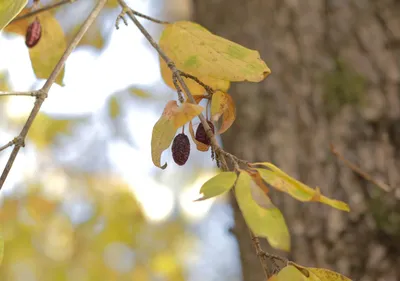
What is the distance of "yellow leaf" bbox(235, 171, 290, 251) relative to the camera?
0.42m

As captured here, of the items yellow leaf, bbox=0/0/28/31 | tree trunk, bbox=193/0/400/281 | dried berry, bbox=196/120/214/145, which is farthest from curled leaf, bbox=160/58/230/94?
tree trunk, bbox=193/0/400/281

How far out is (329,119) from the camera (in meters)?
1.18

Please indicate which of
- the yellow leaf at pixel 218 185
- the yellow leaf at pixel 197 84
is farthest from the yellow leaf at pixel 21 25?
the yellow leaf at pixel 218 185

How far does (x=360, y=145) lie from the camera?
1132mm

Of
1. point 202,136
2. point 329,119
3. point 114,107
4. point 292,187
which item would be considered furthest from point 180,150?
point 114,107

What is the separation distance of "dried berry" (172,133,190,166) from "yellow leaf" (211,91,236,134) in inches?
1.5

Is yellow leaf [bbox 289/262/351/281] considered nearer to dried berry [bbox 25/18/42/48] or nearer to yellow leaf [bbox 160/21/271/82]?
yellow leaf [bbox 160/21/271/82]

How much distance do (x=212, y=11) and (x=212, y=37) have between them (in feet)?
2.85

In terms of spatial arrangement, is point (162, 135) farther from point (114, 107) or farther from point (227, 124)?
point (114, 107)

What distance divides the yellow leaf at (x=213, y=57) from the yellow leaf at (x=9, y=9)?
165 mm

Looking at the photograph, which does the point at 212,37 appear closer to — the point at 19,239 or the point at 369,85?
the point at 369,85

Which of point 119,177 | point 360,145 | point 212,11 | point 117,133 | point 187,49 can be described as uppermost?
point 187,49

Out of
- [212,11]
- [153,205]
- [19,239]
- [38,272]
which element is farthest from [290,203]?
[38,272]

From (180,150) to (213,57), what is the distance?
10cm
